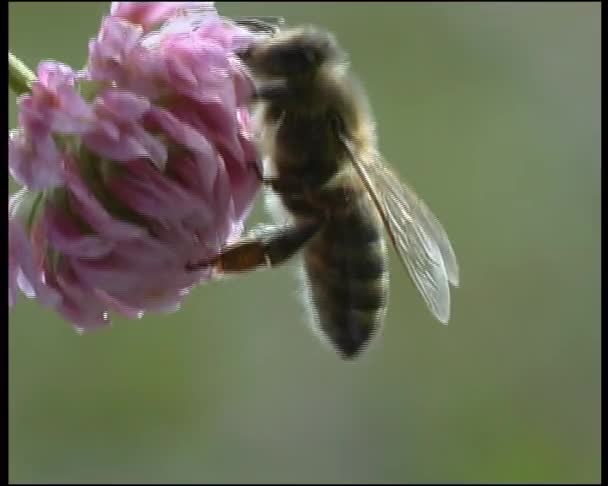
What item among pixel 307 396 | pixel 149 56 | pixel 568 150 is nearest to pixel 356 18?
pixel 568 150

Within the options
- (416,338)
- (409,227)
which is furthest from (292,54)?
(416,338)

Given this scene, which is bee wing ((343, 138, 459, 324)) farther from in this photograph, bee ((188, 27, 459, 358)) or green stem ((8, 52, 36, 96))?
green stem ((8, 52, 36, 96))

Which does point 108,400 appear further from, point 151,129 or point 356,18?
point 151,129

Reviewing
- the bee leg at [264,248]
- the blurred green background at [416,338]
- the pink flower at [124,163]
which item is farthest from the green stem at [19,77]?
the blurred green background at [416,338]

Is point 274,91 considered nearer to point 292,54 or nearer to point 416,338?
point 292,54

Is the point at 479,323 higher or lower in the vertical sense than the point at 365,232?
higher

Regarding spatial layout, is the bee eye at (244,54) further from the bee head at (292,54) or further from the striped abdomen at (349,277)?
the striped abdomen at (349,277)
